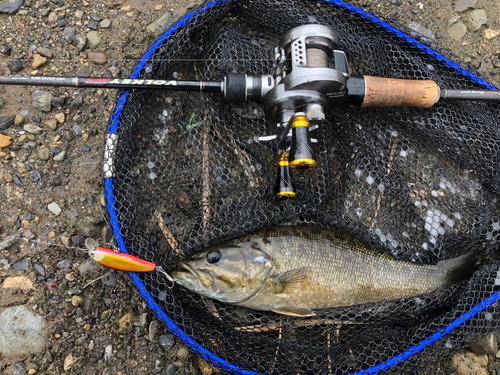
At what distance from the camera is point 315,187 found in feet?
8.18

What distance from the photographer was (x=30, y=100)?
2.82 meters

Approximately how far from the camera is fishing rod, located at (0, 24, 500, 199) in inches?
80.3

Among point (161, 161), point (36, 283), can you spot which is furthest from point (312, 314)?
point (36, 283)

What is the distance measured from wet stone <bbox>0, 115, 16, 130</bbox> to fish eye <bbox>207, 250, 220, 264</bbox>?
1.87 meters

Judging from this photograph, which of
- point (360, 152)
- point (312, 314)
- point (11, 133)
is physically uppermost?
point (360, 152)

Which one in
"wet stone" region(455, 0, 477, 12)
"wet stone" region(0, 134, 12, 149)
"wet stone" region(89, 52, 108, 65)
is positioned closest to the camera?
"wet stone" region(0, 134, 12, 149)

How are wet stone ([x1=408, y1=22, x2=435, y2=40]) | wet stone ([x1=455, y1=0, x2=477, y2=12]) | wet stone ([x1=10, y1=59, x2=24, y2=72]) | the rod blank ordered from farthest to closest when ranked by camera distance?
1. wet stone ([x1=455, y1=0, x2=477, y2=12])
2. wet stone ([x1=408, y1=22, x2=435, y2=40])
3. wet stone ([x1=10, y1=59, x2=24, y2=72])
4. the rod blank

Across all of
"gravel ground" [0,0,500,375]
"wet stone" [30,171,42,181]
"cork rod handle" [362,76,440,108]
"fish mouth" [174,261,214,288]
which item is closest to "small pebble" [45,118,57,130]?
"gravel ground" [0,0,500,375]

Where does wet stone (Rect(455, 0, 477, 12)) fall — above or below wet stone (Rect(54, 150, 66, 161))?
above

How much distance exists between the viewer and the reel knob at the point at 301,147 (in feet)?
6.39

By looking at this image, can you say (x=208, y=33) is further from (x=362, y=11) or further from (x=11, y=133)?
(x=11, y=133)

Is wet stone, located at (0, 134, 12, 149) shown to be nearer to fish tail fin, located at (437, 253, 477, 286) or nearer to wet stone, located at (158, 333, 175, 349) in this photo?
wet stone, located at (158, 333, 175, 349)

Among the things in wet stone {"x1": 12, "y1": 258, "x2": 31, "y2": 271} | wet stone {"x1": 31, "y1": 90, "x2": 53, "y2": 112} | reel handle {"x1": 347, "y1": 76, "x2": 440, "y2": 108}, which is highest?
reel handle {"x1": 347, "y1": 76, "x2": 440, "y2": 108}

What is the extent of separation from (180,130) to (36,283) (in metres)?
1.49
